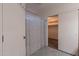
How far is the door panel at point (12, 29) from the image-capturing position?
1.54 metres

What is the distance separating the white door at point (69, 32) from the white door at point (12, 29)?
7.52ft

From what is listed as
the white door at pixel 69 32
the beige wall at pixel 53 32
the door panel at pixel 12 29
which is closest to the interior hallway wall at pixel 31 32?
the white door at pixel 69 32

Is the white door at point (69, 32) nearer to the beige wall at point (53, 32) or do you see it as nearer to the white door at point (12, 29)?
the white door at point (12, 29)

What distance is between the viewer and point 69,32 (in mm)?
3916

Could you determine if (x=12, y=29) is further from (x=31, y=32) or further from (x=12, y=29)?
(x=31, y=32)

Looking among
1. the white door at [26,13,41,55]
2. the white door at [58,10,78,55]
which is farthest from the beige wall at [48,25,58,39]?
the white door at [26,13,41,55]

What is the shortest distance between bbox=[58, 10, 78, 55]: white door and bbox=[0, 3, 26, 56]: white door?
2291 mm

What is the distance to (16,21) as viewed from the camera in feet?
6.11

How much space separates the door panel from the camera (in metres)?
1.54

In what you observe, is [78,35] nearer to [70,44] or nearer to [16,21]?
[70,44]

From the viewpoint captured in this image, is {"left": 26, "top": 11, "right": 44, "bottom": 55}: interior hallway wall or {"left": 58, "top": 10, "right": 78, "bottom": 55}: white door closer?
{"left": 26, "top": 11, "right": 44, "bottom": 55}: interior hallway wall

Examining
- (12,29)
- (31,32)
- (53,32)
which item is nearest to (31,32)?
(31,32)

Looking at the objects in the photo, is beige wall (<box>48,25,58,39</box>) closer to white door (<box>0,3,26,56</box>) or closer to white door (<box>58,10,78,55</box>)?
white door (<box>58,10,78,55</box>)

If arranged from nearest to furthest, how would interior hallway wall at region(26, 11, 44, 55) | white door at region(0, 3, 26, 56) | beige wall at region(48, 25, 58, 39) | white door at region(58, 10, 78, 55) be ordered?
white door at region(0, 3, 26, 56) → interior hallway wall at region(26, 11, 44, 55) → white door at region(58, 10, 78, 55) → beige wall at region(48, 25, 58, 39)
